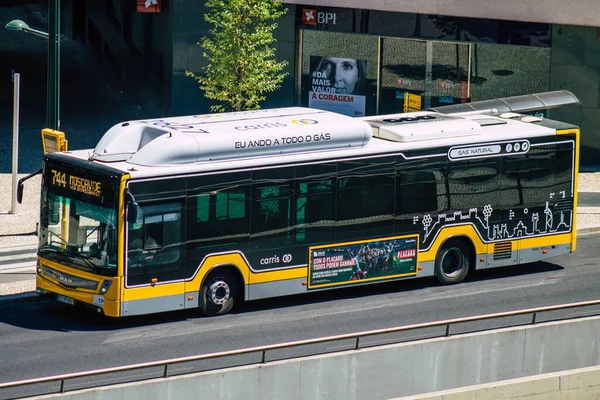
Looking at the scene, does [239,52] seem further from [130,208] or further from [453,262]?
[130,208]

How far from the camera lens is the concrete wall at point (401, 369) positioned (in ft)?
47.2

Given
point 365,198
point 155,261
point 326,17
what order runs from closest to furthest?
point 155,261
point 365,198
point 326,17

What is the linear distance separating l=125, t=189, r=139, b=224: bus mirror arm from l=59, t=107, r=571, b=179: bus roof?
296mm

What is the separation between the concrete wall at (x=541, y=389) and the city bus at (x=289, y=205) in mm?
4867

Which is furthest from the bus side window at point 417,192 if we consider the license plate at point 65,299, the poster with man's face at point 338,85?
the poster with man's face at point 338,85

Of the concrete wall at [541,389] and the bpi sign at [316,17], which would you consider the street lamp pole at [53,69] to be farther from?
the bpi sign at [316,17]

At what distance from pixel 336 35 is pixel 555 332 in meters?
18.0

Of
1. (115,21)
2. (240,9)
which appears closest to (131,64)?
(115,21)

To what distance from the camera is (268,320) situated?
19750mm

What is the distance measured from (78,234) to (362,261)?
5059 millimetres

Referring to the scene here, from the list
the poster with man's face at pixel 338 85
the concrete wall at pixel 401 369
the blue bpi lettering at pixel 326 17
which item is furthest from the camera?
the poster with man's face at pixel 338 85

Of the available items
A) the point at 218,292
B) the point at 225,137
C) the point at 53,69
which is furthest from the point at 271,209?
the point at 53,69

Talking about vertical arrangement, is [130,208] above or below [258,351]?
above

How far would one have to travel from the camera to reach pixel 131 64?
126ft
